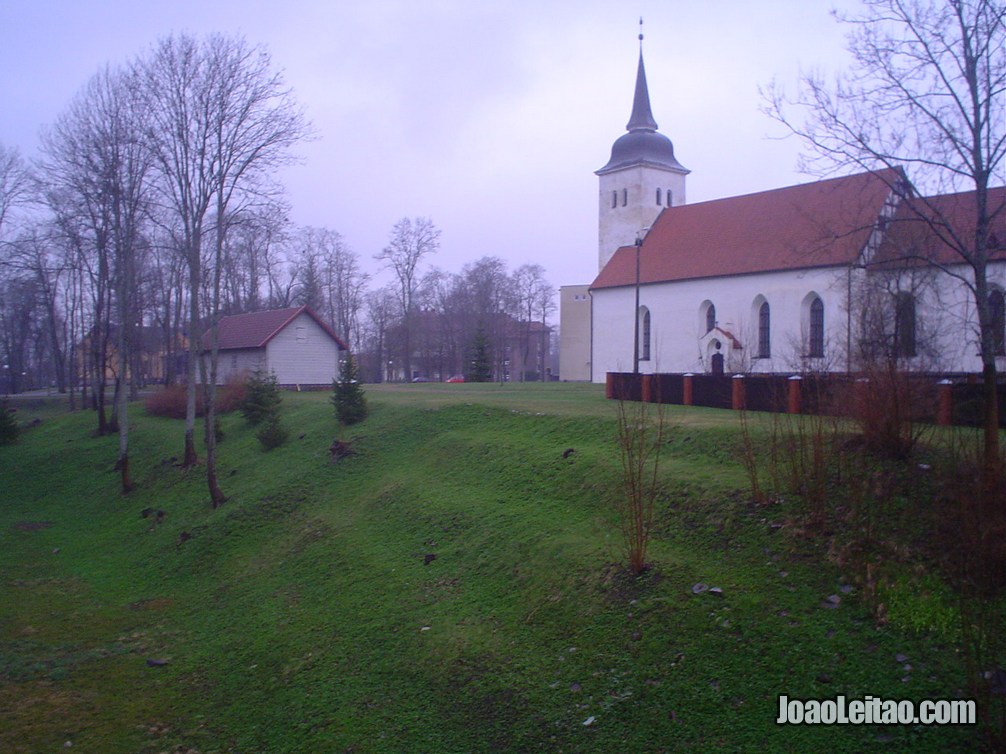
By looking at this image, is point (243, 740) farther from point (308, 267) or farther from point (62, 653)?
point (308, 267)

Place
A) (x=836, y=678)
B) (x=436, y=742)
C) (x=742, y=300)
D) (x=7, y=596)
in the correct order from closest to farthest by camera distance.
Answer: (x=836, y=678) → (x=436, y=742) → (x=7, y=596) → (x=742, y=300)

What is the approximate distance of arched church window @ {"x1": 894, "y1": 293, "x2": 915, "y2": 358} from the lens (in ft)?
42.2

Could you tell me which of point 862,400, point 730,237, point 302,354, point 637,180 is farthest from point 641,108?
point 862,400

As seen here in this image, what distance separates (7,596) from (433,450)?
355 inches

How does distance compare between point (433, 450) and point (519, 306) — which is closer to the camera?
point (433, 450)

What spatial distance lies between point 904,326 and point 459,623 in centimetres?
1172

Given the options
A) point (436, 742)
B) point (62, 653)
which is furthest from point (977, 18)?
point (62, 653)

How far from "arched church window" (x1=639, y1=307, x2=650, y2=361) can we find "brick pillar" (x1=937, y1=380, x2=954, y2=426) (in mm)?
35367

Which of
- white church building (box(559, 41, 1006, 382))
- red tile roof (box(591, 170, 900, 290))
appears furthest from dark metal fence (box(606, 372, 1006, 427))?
red tile roof (box(591, 170, 900, 290))

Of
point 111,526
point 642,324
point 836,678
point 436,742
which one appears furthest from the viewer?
point 642,324

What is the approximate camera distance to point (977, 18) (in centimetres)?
1037

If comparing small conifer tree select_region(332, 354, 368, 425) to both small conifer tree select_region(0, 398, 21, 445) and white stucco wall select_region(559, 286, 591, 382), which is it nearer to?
small conifer tree select_region(0, 398, 21, 445)

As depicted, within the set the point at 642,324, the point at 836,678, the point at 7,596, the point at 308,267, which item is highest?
the point at 308,267

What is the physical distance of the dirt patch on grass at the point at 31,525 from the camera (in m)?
21.9
